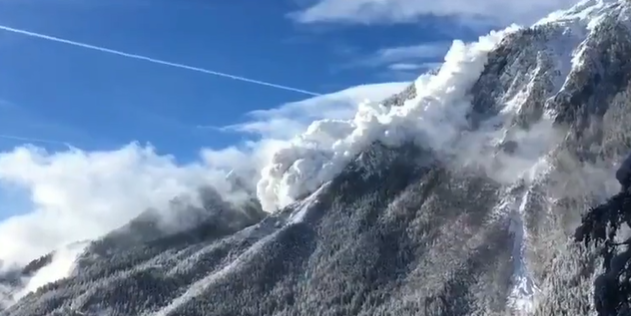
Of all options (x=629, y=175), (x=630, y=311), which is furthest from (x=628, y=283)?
(x=629, y=175)

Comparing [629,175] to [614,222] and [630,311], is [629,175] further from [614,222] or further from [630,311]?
[630,311]

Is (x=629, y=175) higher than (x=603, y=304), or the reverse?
(x=629, y=175)

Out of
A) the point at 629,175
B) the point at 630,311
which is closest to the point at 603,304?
the point at 630,311

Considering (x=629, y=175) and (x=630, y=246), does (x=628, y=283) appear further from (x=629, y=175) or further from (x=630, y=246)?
(x=629, y=175)

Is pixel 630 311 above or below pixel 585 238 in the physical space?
below

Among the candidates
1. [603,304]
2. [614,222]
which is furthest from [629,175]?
[603,304]

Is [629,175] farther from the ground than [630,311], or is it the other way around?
[629,175]

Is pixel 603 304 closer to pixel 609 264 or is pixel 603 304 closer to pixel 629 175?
pixel 609 264
